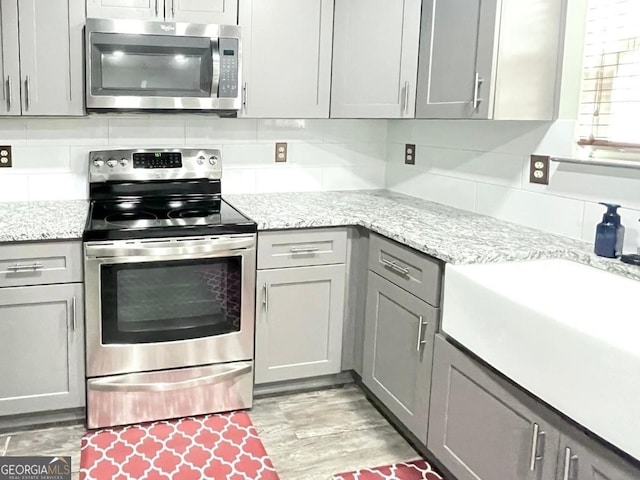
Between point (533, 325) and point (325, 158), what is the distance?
6.58 ft

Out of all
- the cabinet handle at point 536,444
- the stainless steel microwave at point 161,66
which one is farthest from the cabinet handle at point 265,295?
the cabinet handle at point 536,444

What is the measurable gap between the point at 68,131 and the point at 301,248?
1238mm

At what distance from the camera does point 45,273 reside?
2.47 meters

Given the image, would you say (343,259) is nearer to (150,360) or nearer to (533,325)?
(150,360)

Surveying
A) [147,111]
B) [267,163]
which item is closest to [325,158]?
[267,163]

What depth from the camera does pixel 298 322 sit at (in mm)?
2895

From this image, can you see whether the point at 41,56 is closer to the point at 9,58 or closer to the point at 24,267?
the point at 9,58

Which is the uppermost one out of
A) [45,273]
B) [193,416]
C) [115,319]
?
[45,273]

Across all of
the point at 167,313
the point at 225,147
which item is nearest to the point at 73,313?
the point at 167,313

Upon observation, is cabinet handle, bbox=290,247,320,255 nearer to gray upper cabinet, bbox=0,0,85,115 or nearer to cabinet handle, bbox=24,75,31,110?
gray upper cabinet, bbox=0,0,85,115

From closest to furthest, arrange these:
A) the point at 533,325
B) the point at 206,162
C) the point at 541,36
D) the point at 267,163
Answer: the point at 533,325 → the point at 541,36 → the point at 206,162 → the point at 267,163

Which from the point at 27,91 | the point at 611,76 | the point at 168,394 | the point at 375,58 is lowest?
the point at 168,394

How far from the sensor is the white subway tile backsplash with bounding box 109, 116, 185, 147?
3092 mm

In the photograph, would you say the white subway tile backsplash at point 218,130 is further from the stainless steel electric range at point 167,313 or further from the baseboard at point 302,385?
the baseboard at point 302,385
